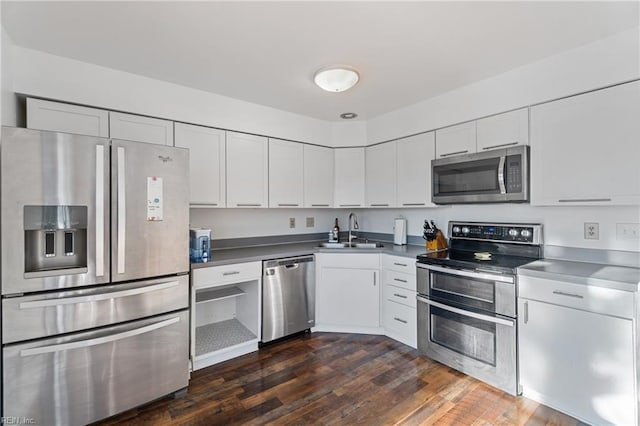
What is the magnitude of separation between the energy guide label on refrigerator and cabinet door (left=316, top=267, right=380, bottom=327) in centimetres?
167

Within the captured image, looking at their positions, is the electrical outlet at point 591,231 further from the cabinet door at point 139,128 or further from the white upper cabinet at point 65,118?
the white upper cabinet at point 65,118

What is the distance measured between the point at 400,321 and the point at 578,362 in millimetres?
1314

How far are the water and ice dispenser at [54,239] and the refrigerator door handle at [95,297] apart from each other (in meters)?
0.15

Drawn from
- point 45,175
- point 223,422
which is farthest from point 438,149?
point 45,175

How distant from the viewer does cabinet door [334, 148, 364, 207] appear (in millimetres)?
3537

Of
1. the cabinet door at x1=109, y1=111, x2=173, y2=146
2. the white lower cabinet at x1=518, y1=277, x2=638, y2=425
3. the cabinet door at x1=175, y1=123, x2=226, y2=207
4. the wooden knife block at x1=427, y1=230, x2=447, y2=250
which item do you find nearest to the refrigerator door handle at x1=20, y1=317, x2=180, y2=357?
the cabinet door at x1=175, y1=123, x2=226, y2=207

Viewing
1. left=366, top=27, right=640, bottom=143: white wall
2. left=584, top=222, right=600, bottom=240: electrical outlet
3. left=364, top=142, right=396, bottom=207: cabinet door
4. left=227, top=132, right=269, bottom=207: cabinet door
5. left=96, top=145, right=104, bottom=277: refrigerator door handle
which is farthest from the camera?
left=364, top=142, right=396, bottom=207: cabinet door

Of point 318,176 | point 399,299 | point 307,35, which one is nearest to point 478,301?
point 399,299

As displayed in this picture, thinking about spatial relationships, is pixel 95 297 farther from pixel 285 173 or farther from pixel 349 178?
pixel 349 178

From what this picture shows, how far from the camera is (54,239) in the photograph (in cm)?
164

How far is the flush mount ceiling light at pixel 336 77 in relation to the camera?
216 centimetres

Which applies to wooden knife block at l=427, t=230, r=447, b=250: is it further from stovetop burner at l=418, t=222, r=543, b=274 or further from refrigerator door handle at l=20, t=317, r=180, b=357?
refrigerator door handle at l=20, t=317, r=180, b=357

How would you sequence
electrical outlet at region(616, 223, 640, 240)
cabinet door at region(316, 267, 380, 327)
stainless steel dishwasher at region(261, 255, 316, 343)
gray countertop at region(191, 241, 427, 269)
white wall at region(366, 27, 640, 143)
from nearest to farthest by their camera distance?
white wall at region(366, 27, 640, 143) → electrical outlet at region(616, 223, 640, 240) → gray countertop at region(191, 241, 427, 269) → stainless steel dishwasher at region(261, 255, 316, 343) → cabinet door at region(316, 267, 380, 327)

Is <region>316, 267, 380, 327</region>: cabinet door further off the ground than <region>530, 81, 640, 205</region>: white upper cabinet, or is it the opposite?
<region>530, 81, 640, 205</region>: white upper cabinet
